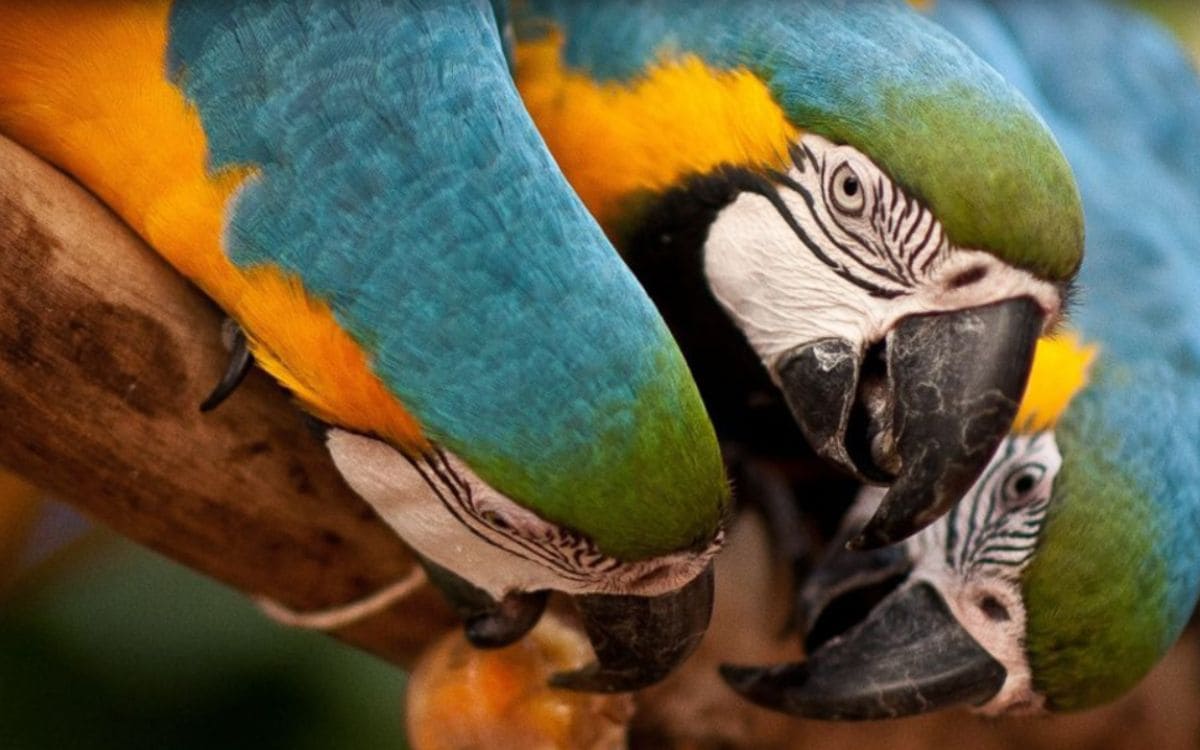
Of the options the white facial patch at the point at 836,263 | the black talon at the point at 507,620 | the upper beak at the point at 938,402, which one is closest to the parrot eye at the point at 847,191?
the white facial patch at the point at 836,263

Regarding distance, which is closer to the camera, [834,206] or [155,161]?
[155,161]

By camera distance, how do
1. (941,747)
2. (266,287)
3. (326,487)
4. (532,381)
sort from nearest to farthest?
(532,381) < (266,287) < (326,487) < (941,747)

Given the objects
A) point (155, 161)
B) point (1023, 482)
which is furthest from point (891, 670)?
point (155, 161)

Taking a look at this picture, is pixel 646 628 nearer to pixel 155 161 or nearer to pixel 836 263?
pixel 836 263

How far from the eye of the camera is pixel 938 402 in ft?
5.06

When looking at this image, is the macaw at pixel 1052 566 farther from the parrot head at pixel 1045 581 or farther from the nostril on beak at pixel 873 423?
the nostril on beak at pixel 873 423

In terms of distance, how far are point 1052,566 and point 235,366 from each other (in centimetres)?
105

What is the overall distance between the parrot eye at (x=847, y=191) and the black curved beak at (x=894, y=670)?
1.82 feet

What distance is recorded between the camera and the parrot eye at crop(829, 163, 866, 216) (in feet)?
5.32

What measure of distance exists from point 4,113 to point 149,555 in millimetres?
1517

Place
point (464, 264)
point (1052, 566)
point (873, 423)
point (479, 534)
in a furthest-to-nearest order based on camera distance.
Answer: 1. point (1052, 566)
2. point (873, 423)
3. point (479, 534)
4. point (464, 264)

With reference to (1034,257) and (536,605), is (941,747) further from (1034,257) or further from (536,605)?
(1034,257)

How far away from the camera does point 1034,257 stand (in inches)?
59.6

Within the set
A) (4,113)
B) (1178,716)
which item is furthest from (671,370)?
(1178,716)
